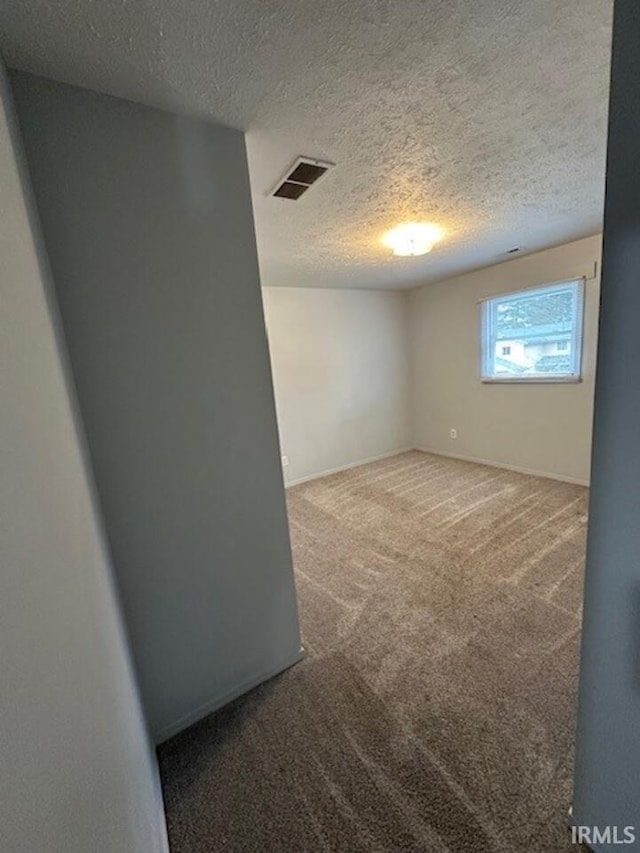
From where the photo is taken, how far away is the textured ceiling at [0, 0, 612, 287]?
3.04 ft

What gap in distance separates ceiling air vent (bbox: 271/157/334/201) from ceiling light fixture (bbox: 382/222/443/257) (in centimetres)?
88

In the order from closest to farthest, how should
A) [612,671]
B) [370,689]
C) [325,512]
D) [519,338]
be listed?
[612,671] < [370,689] < [325,512] < [519,338]

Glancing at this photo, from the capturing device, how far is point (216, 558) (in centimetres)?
146

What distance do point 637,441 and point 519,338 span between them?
354cm

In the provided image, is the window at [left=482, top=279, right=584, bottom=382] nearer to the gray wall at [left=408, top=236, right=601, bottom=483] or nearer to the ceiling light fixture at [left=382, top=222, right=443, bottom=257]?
the gray wall at [left=408, top=236, right=601, bottom=483]

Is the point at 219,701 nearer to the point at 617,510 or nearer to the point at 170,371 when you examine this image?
the point at 170,371

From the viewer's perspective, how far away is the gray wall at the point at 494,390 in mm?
3357

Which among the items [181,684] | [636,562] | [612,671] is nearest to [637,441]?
→ [636,562]

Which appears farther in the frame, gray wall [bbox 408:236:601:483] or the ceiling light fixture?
gray wall [bbox 408:236:601:483]

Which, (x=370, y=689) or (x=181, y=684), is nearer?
(x=181, y=684)

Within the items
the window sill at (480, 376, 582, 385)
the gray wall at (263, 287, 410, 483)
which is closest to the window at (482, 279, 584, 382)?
the window sill at (480, 376, 582, 385)

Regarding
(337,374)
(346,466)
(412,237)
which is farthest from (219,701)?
(337,374)

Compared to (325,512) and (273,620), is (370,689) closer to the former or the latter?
(273,620)

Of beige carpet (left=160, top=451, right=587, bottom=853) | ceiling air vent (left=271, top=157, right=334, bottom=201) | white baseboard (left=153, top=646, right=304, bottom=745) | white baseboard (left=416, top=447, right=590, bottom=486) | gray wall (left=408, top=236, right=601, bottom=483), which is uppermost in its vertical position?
ceiling air vent (left=271, top=157, right=334, bottom=201)
